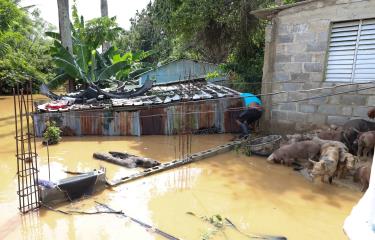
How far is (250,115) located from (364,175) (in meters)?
4.05

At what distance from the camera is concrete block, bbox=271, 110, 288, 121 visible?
9094 millimetres

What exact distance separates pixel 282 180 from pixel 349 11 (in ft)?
14.8

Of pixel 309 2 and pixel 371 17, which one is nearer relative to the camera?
pixel 371 17

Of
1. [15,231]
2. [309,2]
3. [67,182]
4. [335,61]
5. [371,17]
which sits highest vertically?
[309,2]

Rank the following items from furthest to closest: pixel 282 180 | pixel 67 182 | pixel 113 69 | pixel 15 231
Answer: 1. pixel 113 69
2. pixel 282 180
3. pixel 67 182
4. pixel 15 231

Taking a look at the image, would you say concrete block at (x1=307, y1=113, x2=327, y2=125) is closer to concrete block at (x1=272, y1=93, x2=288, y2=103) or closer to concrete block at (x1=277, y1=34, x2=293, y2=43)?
concrete block at (x1=272, y1=93, x2=288, y2=103)

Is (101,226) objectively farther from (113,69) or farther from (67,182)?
(113,69)

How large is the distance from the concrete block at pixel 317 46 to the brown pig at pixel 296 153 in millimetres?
2745

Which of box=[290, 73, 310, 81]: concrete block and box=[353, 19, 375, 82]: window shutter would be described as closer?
box=[353, 19, 375, 82]: window shutter

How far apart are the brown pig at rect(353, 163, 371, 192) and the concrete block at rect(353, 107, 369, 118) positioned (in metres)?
2.27

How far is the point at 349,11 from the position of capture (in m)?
7.49

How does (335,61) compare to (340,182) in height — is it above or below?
above

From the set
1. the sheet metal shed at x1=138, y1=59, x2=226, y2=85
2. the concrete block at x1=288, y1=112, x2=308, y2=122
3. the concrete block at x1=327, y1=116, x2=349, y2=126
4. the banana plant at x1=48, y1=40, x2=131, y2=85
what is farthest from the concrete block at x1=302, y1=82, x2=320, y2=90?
the sheet metal shed at x1=138, y1=59, x2=226, y2=85

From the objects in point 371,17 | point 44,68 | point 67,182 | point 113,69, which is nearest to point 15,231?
point 67,182
